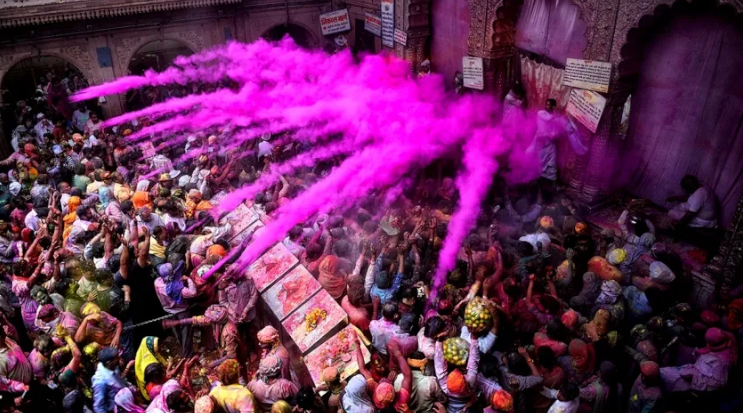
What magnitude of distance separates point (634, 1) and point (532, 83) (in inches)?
124

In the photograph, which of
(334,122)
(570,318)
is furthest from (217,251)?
(334,122)

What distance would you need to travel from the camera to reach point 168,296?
6.84 meters

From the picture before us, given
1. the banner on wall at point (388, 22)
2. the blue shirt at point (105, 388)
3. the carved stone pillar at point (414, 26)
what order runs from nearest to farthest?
the blue shirt at point (105, 388) < the carved stone pillar at point (414, 26) < the banner on wall at point (388, 22)

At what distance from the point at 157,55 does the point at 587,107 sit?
42.6 feet

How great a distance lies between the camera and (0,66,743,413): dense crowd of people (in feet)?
17.2

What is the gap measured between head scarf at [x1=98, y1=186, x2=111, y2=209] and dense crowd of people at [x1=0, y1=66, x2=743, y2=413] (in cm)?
4

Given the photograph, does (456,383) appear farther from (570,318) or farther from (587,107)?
(587,107)

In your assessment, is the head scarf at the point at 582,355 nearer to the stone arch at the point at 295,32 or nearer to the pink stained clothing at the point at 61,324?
the pink stained clothing at the point at 61,324

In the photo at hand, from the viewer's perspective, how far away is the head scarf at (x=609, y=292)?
6211 mm

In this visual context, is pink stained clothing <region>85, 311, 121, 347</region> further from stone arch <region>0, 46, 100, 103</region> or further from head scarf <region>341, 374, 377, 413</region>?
stone arch <region>0, 46, 100, 103</region>

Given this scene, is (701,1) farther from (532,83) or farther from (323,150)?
(323,150)

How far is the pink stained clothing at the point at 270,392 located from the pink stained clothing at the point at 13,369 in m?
2.51

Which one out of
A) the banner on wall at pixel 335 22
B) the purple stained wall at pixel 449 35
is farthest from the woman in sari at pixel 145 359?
the banner on wall at pixel 335 22

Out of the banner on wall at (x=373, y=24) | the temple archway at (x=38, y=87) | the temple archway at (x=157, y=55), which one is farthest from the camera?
the temple archway at (x=157, y=55)
